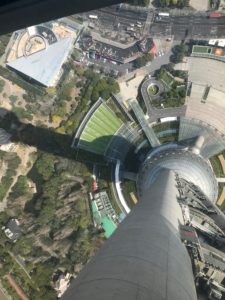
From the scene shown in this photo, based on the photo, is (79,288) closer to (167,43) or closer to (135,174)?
(135,174)

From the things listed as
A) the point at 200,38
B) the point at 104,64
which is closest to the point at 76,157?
the point at 104,64

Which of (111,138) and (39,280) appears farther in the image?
(111,138)

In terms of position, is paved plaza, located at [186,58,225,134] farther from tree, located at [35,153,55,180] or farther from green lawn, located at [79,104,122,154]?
tree, located at [35,153,55,180]

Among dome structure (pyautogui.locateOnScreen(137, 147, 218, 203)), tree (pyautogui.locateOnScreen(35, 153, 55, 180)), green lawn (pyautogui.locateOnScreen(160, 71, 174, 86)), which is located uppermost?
green lawn (pyautogui.locateOnScreen(160, 71, 174, 86))

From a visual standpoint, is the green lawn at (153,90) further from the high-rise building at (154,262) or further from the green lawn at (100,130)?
the high-rise building at (154,262)

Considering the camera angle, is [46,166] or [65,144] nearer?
[46,166]

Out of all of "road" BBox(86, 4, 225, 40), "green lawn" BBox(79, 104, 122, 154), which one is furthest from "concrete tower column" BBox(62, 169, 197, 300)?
"road" BBox(86, 4, 225, 40)

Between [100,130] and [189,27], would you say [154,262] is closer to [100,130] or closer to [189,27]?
[100,130]

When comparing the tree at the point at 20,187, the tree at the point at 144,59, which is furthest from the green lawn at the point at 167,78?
the tree at the point at 20,187

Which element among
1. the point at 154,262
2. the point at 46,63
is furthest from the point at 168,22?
the point at 154,262
